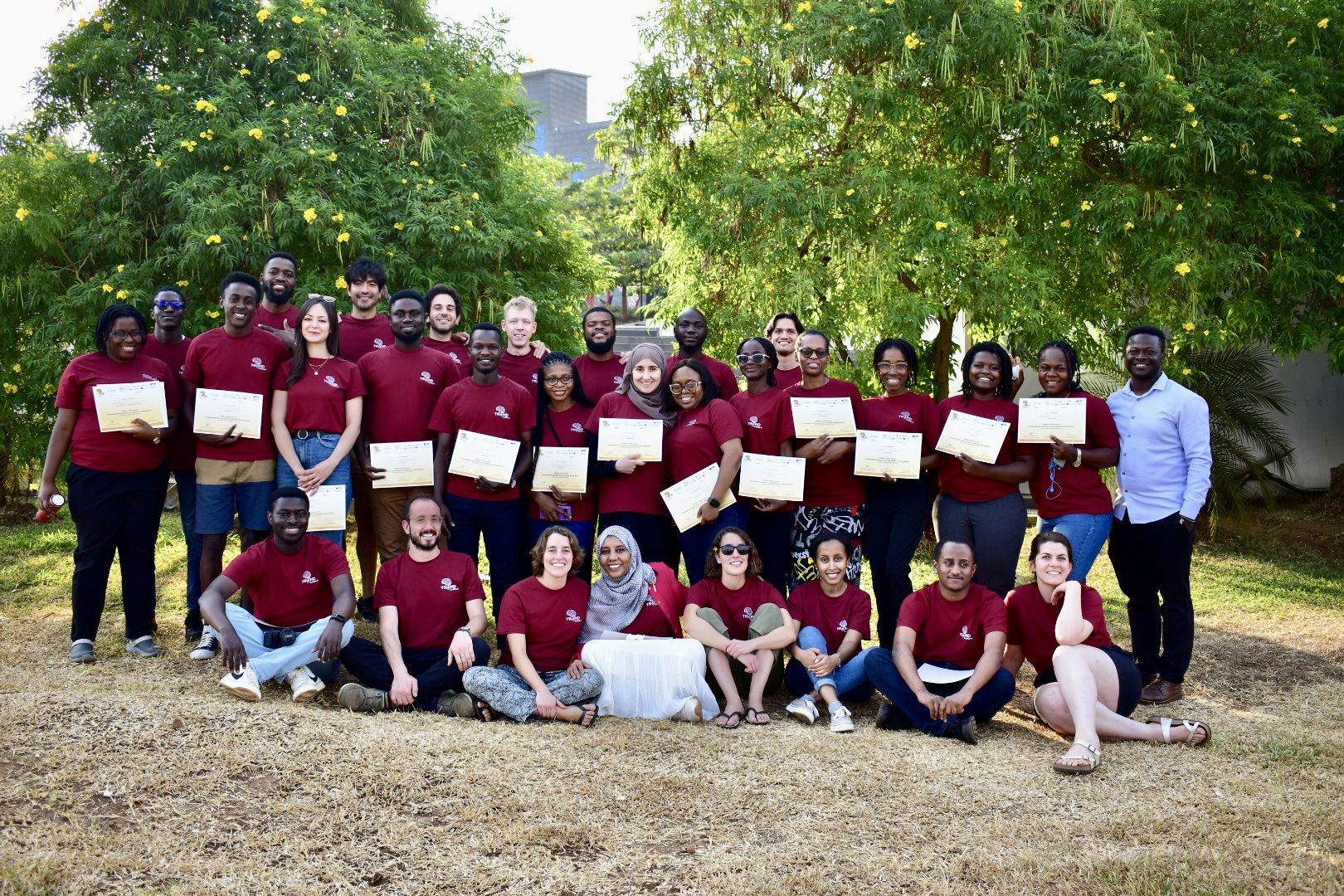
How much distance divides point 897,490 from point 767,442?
82 cm

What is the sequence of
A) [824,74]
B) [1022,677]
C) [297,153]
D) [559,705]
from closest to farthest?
[559,705] < [1022,677] < [297,153] < [824,74]

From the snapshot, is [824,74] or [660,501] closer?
[660,501]

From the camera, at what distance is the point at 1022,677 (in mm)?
7258

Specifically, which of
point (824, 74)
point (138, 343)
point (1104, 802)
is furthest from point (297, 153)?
point (1104, 802)

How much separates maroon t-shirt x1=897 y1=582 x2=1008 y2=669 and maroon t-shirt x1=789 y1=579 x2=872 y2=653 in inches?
16.0

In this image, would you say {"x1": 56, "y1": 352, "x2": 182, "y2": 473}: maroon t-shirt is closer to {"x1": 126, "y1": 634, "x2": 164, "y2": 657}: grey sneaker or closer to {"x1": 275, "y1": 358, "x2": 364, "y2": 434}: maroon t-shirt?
{"x1": 275, "y1": 358, "x2": 364, "y2": 434}: maroon t-shirt

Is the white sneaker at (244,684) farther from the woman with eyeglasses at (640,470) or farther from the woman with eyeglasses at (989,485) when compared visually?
the woman with eyeglasses at (989,485)

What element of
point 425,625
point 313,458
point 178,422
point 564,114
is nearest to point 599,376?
point 313,458

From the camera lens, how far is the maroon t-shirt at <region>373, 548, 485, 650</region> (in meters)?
6.05

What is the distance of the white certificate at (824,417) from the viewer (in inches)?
261

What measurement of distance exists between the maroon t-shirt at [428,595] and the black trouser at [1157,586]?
3.75m

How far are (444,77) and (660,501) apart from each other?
209 inches

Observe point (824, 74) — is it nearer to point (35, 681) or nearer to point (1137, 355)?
point (1137, 355)

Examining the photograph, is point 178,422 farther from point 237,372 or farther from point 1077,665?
point 1077,665
